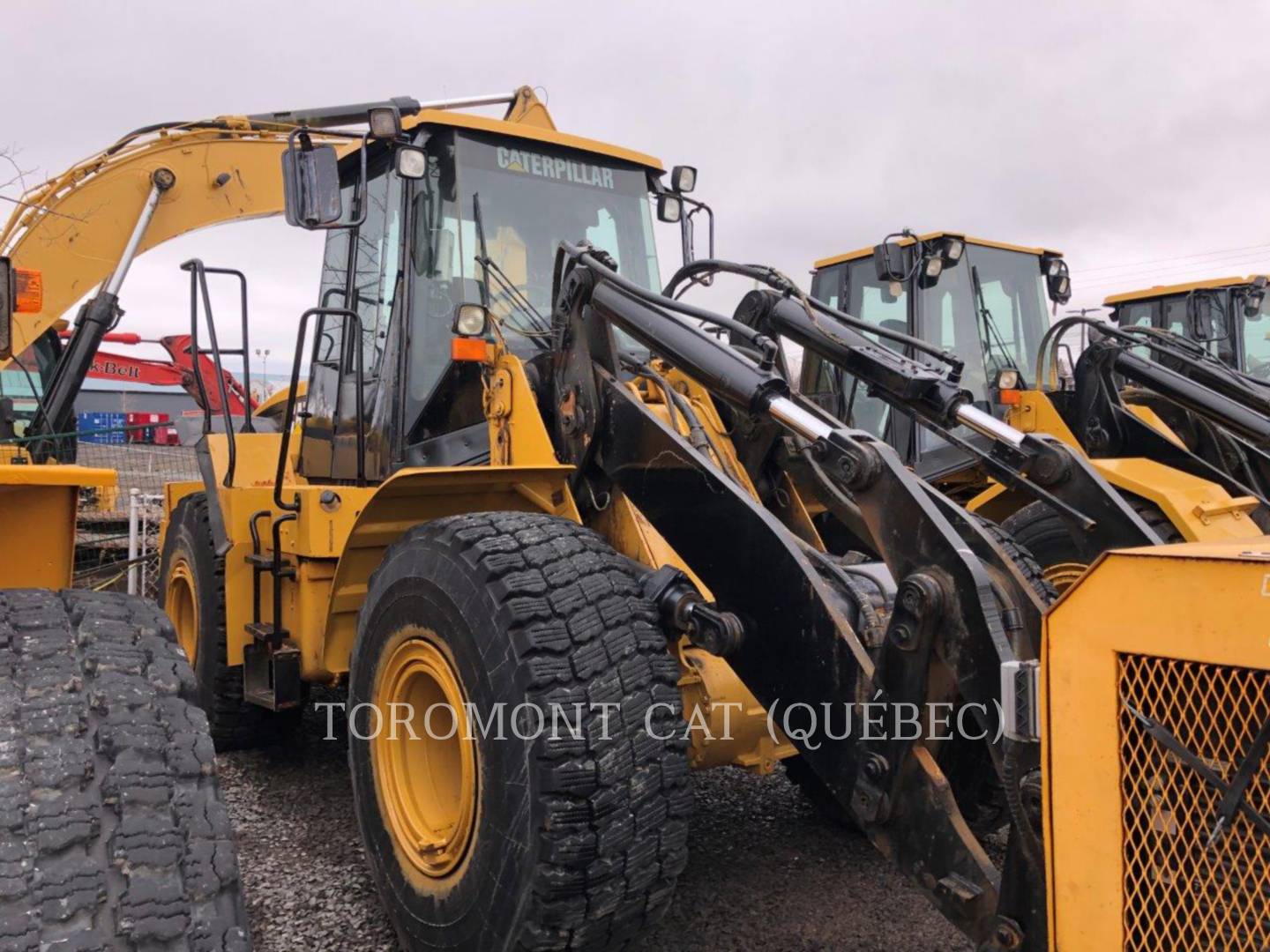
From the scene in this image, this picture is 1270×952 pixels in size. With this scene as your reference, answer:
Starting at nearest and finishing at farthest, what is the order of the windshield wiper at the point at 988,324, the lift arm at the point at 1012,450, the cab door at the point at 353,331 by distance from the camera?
the lift arm at the point at 1012,450 < the cab door at the point at 353,331 < the windshield wiper at the point at 988,324

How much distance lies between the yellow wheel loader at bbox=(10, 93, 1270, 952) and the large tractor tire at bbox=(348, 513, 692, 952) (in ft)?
0.03

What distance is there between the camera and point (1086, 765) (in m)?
1.69

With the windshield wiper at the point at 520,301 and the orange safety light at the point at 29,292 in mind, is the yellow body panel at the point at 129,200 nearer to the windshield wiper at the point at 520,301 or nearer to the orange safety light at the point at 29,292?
the orange safety light at the point at 29,292

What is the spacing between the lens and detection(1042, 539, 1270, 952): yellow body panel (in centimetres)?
151

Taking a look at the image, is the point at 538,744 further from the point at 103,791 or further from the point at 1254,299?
the point at 1254,299

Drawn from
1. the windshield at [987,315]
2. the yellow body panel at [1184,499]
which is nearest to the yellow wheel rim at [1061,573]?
the yellow body panel at [1184,499]

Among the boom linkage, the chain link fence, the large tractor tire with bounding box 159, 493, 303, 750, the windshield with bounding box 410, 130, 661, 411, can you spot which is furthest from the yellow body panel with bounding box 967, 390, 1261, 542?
the chain link fence

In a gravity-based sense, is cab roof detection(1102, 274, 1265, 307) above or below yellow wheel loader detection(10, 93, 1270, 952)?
above

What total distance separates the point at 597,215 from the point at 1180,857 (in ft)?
11.5

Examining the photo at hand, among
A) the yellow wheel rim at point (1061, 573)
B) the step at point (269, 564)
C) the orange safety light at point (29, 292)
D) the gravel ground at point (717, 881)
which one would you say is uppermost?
the orange safety light at point (29, 292)

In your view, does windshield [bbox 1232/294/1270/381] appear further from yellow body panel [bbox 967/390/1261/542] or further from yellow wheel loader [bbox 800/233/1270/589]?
yellow body panel [bbox 967/390/1261/542]

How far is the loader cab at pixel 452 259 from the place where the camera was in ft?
13.4

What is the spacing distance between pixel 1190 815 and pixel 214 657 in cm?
460

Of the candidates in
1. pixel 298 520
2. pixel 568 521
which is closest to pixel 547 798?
pixel 568 521
